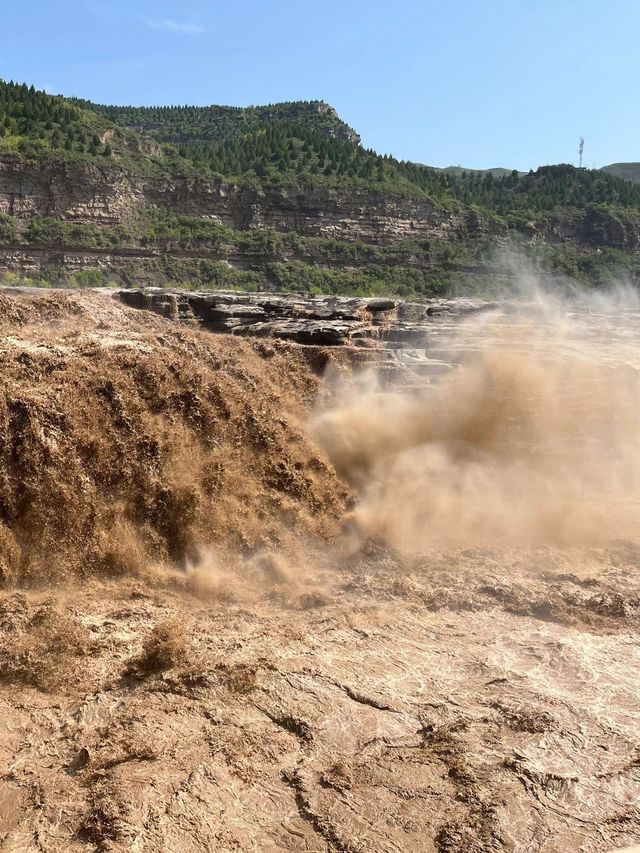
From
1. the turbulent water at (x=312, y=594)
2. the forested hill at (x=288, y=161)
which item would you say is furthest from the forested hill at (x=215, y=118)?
the turbulent water at (x=312, y=594)

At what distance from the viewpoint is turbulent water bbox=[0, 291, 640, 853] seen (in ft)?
18.4

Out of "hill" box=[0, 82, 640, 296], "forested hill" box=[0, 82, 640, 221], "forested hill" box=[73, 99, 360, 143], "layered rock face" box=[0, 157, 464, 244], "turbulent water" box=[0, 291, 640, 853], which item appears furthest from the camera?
"forested hill" box=[73, 99, 360, 143]

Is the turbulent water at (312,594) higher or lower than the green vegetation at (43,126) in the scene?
lower

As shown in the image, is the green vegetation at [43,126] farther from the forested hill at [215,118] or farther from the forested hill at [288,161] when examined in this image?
the forested hill at [215,118]

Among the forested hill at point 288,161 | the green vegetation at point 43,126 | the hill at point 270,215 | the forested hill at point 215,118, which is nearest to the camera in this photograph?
the hill at point 270,215

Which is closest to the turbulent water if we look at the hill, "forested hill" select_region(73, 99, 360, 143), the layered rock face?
the hill

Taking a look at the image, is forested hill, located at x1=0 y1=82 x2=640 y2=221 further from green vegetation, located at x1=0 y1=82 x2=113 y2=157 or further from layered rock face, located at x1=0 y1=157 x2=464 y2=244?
layered rock face, located at x1=0 y1=157 x2=464 y2=244

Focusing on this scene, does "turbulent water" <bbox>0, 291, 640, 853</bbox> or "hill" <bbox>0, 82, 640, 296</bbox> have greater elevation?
"hill" <bbox>0, 82, 640, 296</bbox>

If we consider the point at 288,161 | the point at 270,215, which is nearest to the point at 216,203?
the point at 270,215

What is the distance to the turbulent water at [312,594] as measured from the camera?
560cm

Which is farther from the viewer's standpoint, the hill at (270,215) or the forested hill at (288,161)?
the forested hill at (288,161)

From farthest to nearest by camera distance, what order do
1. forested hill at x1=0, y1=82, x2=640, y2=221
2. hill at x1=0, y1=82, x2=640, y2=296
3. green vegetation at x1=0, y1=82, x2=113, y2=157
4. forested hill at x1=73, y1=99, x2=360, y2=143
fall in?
forested hill at x1=73, y1=99, x2=360, y2=143 → forested hill at x1=0, y1=82, x2=640, y2=221 → green vegetation at x1=0, y1=82, x2=113, y2=157 → hill at x1=0, y1=82, x2=640, y2=296

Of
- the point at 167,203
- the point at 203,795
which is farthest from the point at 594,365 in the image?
the point at 167,203

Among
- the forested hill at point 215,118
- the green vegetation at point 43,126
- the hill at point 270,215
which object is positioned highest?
the forested hill at point 215,118
